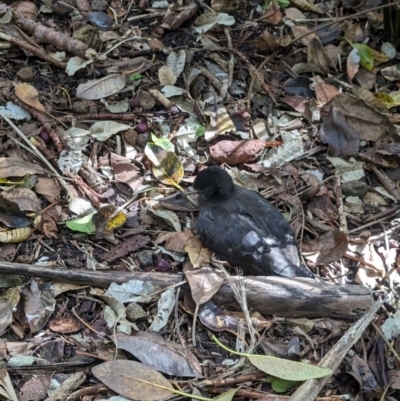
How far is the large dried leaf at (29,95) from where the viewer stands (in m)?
5.66

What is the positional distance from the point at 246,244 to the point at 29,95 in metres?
2.26

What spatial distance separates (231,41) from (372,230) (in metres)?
2.34

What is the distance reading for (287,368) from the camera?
410cm

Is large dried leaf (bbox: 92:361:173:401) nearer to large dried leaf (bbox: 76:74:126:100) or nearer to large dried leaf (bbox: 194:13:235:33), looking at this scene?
large dried leaf (bbox: 76:74:126:100)

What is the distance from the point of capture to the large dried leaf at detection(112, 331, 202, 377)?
4215mm

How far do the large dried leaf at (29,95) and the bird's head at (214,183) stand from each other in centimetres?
154

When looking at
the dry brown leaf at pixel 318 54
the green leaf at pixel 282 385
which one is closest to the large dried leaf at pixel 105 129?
the dry brown leaf at pixel 318 54

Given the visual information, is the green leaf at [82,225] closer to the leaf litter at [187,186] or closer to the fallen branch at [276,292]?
the leaf litter at [187,186]

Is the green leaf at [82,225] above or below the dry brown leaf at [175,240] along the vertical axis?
above

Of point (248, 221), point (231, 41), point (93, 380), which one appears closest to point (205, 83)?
point (231, 41)

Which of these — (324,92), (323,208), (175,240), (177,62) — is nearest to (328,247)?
(323,208)

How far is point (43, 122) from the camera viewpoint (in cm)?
562

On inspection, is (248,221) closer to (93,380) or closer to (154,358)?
(154,358)

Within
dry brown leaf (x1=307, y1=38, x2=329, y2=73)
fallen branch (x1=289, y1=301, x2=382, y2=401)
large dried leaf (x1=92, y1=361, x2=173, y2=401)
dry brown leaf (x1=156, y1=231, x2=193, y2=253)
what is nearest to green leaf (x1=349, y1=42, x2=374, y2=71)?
dry brown leaf (x1=307, y1=38, x2=329, y2=73)
